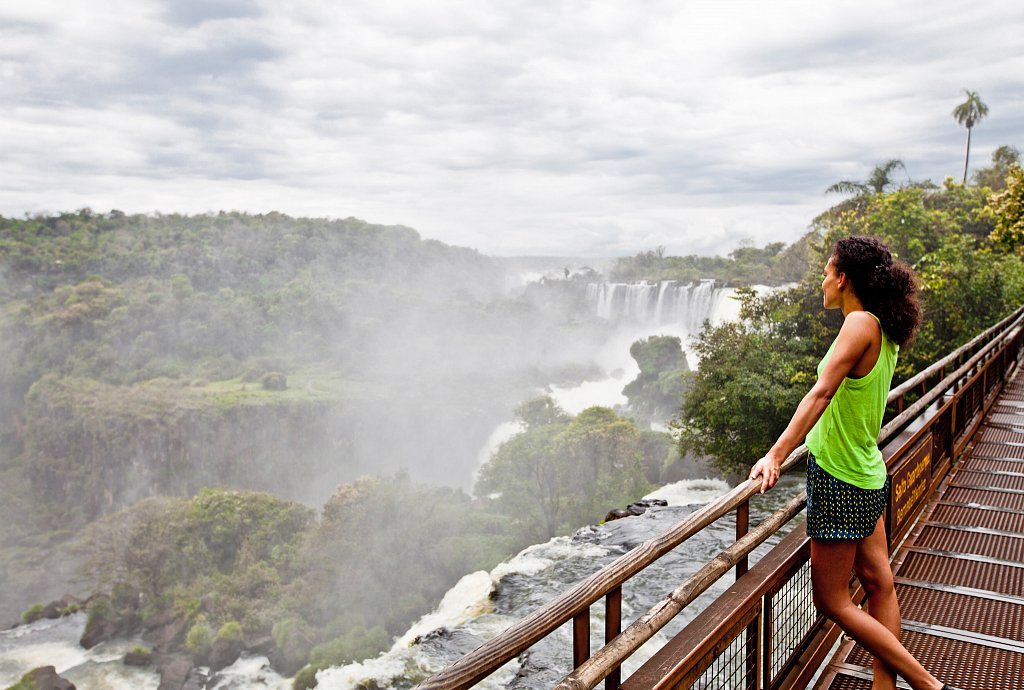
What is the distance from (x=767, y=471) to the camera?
2223mm

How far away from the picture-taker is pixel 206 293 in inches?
3792

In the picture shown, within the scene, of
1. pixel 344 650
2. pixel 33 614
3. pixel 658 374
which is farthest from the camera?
pixel 658 374

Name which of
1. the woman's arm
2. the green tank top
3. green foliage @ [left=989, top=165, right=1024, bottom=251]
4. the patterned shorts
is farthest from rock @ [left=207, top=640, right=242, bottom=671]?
the woman's arm

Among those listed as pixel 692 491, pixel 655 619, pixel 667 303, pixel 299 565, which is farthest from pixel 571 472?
pixel 655 619

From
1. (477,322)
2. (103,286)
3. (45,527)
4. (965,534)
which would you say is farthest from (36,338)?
(965,534)

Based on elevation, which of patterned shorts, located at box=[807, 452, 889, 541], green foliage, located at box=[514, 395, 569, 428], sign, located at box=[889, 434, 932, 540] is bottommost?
green foliage, located at box=[514, 395, 569, 428]

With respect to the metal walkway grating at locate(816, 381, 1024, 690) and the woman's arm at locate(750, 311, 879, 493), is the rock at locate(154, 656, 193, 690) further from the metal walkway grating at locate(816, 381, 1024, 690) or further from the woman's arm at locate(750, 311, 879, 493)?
the woman's arm at locate(750, 311, 879, 493)

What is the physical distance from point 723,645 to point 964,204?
29.9 metres

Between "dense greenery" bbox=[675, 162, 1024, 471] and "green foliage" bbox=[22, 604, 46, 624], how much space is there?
117 ft

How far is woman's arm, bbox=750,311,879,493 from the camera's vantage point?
2.12 meters

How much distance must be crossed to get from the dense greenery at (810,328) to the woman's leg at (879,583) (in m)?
16.0

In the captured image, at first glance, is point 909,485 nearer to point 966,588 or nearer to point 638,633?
point 966,588

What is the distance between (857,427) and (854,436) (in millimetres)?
36

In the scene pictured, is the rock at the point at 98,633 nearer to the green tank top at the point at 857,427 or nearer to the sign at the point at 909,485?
the sign at the point at 909,485
